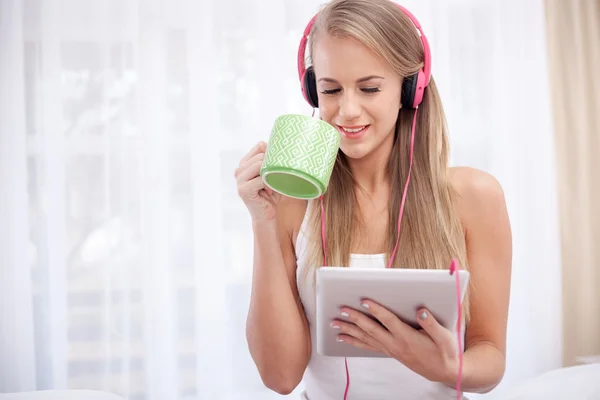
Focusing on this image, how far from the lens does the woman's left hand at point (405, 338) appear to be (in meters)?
0.95

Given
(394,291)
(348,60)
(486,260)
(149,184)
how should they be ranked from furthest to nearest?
(149,184), (486,260), (348,60), (394,291)

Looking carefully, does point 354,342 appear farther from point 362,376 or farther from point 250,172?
point 250,172

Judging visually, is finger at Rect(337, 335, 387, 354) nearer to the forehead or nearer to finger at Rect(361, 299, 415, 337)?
finger at Rect(361, 299, 415, 337)

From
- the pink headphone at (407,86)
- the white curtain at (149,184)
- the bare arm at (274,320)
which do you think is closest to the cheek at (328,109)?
the pink headphone at (407,86)

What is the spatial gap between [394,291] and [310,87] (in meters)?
0.54

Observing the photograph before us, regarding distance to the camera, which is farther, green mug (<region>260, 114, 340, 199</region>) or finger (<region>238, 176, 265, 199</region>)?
finger (<region>238, 176, 265, 199</region>)

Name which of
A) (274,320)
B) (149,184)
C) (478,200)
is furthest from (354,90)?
(149,184)

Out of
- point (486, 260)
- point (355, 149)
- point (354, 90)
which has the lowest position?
point (486, 260)

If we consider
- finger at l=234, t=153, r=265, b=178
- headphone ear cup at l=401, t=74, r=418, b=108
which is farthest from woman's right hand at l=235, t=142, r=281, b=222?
headphone ear cup at l=401, t=74, r=418, b=108

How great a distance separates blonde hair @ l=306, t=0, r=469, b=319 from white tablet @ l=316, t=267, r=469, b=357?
0.88 feet

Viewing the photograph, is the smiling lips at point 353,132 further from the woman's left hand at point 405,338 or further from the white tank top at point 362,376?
the woman's left hand at point 405,338

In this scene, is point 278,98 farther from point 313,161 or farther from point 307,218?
point 313,161

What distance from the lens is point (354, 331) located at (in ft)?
3.26

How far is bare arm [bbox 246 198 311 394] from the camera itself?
1.18m
